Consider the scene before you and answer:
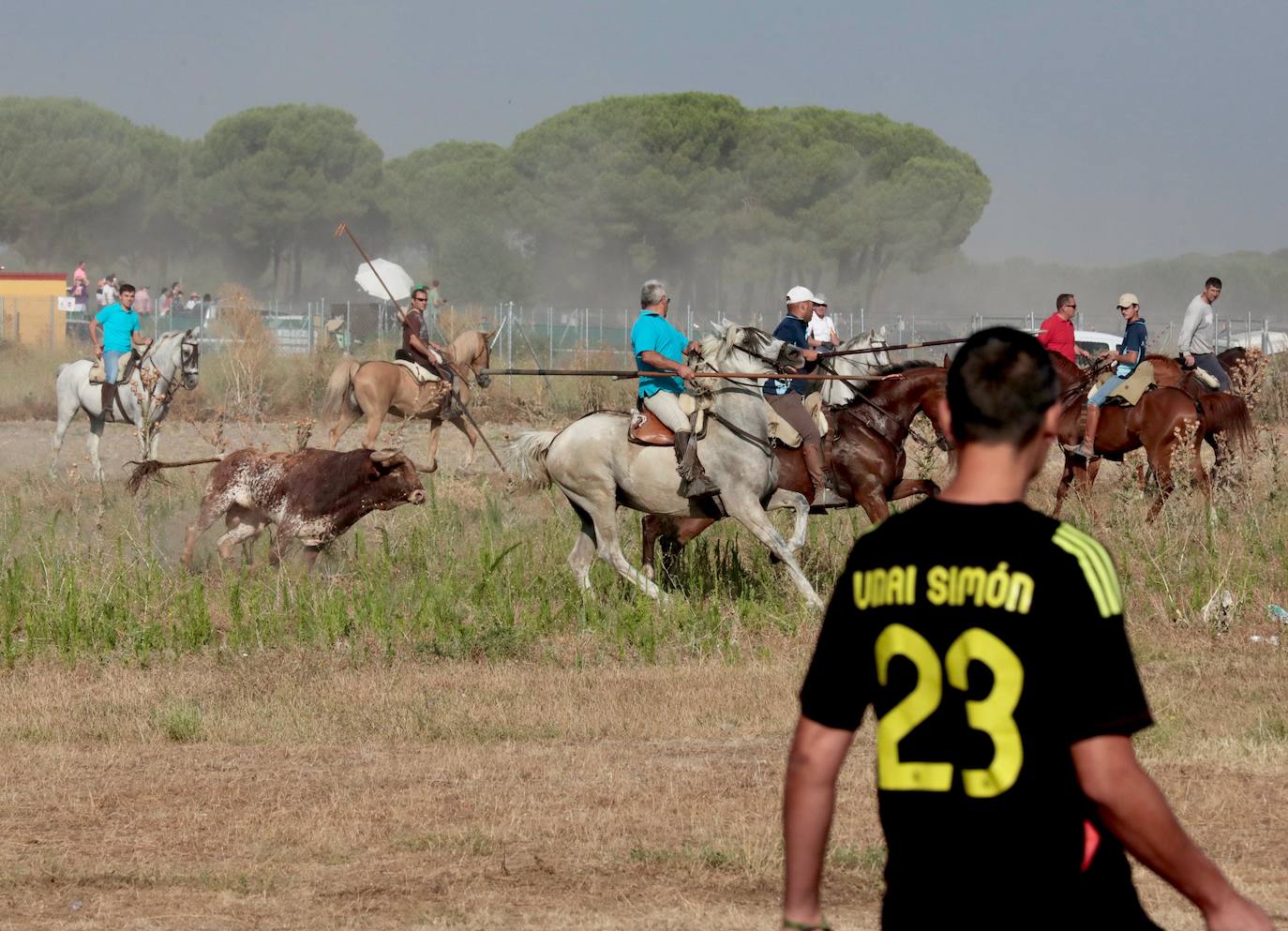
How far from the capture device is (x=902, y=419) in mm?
13781

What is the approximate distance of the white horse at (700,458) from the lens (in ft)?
39.5

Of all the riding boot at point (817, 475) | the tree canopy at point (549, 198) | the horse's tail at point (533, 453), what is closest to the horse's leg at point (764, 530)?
the riding boot at point (817, 475)

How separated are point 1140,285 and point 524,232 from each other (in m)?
52.5

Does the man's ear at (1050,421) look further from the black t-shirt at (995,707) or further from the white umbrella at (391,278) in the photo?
the white umbrella at (391,278)

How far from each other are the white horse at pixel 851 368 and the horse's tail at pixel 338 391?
660 cm

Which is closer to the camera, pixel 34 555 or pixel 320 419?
pixel 34 555

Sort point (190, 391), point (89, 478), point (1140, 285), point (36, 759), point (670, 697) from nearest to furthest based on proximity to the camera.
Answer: point (36, 759), point (670, 697), point (89, 478), point (190, 391), point (1140, 285)

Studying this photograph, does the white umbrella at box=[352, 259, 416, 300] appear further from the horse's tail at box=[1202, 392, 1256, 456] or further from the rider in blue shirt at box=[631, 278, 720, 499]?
the rider in blue shirt at box=[631, 278, 720, 499]

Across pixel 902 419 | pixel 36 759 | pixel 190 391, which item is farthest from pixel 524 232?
pixel 36 759

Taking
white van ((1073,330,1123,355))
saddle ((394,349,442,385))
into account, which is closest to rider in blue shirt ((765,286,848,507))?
saddle ((394,349,442,385))

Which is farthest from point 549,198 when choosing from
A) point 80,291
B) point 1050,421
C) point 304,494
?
point 1050,421

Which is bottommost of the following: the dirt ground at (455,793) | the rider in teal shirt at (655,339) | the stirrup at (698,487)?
the dirt ground at (455,793)

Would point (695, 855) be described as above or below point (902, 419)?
below

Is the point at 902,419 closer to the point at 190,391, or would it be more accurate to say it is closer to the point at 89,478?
the point at 89,478
